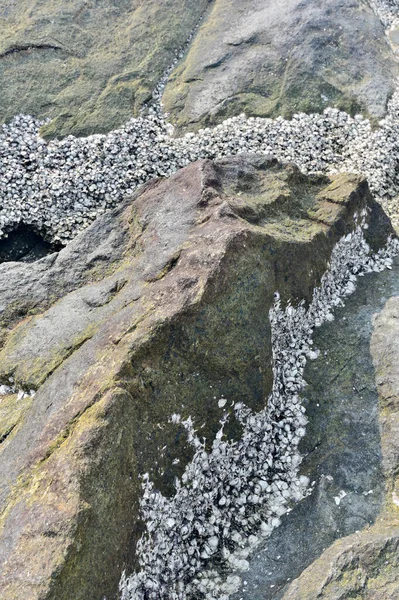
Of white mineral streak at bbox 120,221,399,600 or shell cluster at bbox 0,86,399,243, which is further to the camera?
shell cluster at bbox 0,86,399,243

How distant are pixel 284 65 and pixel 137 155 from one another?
377 centimetres

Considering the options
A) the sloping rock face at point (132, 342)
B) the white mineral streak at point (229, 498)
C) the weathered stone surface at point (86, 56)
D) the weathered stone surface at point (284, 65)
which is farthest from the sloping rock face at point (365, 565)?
the weathered stone surface at point (86, 56)

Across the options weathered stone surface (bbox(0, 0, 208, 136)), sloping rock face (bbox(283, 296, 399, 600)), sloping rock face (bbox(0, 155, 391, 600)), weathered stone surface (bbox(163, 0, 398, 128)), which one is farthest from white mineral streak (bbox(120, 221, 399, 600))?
weathered stone surface (bbox(0, 0, 208, 136))

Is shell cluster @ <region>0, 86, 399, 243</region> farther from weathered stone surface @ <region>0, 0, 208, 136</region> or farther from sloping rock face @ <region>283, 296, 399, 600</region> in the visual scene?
sloping rock face @ <region>283, 296, 399, 600</region>

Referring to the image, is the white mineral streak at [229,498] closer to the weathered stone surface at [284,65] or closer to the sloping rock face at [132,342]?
the sloping rock face at [132,342]

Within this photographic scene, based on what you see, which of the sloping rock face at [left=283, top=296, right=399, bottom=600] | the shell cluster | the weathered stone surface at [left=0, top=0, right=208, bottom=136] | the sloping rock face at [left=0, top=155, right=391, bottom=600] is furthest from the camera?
the weathered stone surface at [left=0, top=0, right=208, bottom=136]

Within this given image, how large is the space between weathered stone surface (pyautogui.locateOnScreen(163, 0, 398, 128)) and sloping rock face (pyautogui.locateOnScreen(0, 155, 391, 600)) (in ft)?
14.2

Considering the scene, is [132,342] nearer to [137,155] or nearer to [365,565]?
[365,565]

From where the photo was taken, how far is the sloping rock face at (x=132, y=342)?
15.2 feet

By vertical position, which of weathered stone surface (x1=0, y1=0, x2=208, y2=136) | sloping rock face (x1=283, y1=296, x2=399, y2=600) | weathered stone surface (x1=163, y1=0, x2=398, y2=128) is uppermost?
weathered stone surface (x1=0, y1=0, x2=208, y2=136)

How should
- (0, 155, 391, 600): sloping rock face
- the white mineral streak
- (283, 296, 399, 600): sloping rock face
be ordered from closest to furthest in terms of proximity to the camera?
(0, 155, 391, 600): sloping rock face
(283, 296, 399, 600): sloping rock face
the white mineral streak

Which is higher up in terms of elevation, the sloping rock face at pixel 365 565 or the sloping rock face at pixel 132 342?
the sloping rock face at pixel 132 342

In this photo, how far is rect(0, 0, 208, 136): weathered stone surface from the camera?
12312mm

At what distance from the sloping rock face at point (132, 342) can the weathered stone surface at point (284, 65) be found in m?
4.33
